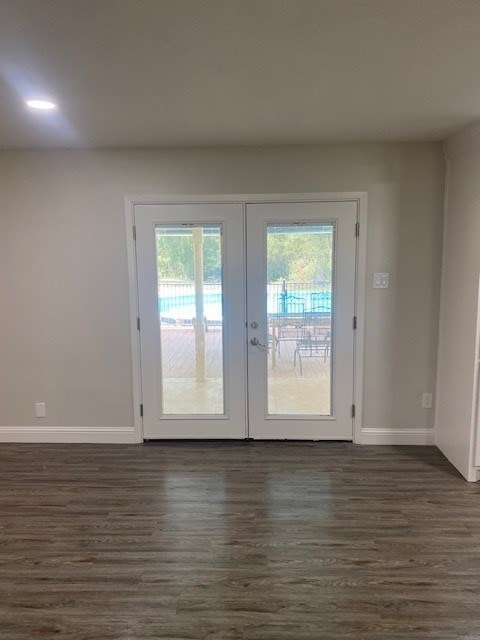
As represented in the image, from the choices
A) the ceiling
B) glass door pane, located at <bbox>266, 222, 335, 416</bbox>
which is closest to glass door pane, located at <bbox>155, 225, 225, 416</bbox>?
glass door pane, located at <bbox>266, 222, 335, 416</bbox>

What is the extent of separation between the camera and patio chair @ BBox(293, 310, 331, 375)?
347 centimetres

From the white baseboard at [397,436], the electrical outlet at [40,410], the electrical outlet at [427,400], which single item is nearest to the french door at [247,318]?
the white baseboard at [397,436]

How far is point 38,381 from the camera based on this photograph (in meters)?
3.59

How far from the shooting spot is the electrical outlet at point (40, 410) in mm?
3617

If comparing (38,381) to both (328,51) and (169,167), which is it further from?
(328,51)

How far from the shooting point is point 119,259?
344 centimetres

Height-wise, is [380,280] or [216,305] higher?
[380,280]

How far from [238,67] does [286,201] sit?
149cm

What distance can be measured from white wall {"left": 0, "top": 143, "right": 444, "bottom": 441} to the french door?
0.18 metres

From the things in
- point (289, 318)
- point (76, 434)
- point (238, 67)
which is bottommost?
point (76, 434)

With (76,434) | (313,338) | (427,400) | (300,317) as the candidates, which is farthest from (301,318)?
(76,434)

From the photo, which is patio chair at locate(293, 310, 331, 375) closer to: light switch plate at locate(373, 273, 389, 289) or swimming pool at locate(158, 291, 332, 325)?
swimming pool at locate(158, 291, 332, 325)

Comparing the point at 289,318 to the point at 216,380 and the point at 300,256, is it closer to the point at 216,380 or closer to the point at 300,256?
the point at 300,256

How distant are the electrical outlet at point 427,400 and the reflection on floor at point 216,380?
0.79 m
